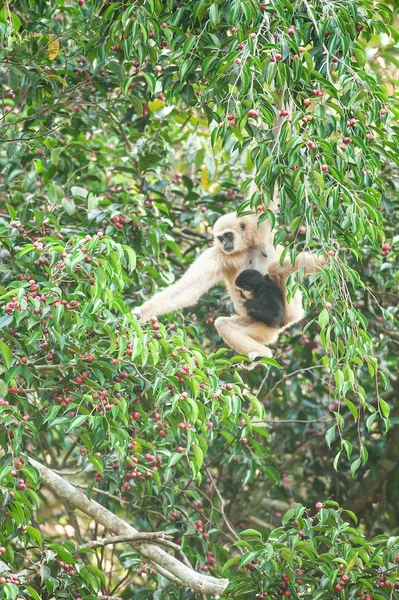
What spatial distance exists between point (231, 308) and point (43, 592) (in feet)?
10.2

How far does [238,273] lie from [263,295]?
364 mm

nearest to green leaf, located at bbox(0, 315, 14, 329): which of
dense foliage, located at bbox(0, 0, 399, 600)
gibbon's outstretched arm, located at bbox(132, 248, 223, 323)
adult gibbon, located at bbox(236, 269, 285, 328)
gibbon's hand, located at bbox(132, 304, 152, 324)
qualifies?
dense foliage, located at bbox(0, 0, 399, 600)

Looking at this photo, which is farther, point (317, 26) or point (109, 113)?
point (109, 113)

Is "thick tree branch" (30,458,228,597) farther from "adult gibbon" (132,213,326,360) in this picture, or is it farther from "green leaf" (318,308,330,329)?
"green leaf" (318,308,330,329)

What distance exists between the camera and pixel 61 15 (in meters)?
6.58

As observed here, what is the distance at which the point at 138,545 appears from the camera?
17.5ft

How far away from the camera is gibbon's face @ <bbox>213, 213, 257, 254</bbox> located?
6.20 meters

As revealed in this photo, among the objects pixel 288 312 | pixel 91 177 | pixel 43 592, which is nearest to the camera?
pixel 43 592

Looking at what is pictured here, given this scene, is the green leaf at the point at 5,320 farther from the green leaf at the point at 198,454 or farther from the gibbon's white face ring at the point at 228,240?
the gibbon's white face ring at the point at 228,240

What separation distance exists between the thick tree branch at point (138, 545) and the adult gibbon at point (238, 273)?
1.38 meters

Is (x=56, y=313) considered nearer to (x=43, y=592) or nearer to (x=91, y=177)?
(x=43, y=592)

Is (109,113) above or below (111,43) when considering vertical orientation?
below

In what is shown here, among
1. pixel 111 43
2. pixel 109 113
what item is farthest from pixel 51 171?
pixel 111 43

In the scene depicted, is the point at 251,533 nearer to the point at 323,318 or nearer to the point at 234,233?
→ the point at 323,318
